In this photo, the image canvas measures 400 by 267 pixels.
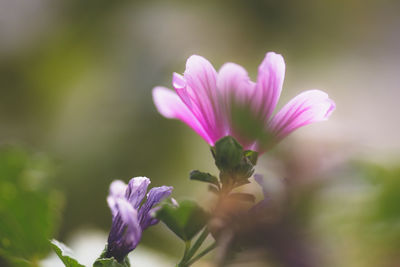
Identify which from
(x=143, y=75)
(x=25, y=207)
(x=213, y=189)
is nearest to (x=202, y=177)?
(x=213, y=189)

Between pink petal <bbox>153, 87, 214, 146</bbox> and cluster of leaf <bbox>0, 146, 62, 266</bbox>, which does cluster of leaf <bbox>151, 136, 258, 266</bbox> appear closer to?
pink petal <bbox>153, 87, 214, 146</bbox>

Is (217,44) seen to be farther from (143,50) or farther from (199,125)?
(199,125)

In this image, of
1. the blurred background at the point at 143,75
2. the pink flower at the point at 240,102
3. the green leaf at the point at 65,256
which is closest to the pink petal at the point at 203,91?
the pink flower at the point at 240,102

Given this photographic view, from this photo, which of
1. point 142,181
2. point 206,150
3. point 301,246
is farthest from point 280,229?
point 206,150

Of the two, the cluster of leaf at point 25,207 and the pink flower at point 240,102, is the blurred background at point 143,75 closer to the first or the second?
the cluster of leaf at point 25,207

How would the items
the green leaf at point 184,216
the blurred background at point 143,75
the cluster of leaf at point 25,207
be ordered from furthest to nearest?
the blurred background at point 143,75 → the cluster of leaf at point 25,207 → the green leaf at point 184,216

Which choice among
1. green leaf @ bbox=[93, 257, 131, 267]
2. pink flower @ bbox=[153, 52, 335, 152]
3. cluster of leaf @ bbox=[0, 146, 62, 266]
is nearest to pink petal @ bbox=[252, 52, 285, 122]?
pink flower @ bbox=[153, 52, 335, 152]

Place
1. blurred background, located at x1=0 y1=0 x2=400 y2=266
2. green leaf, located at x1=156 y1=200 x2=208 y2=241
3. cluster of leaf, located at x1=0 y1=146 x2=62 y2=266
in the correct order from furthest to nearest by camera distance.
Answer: blurred background, located at x1=0 y1=0 x2=400 y2=266 < cluster of leaf, located at x1=0 y1=146 x2=62 y2=266 < green leaf, located at x1=156 y1=200 x2=208 y2=241
